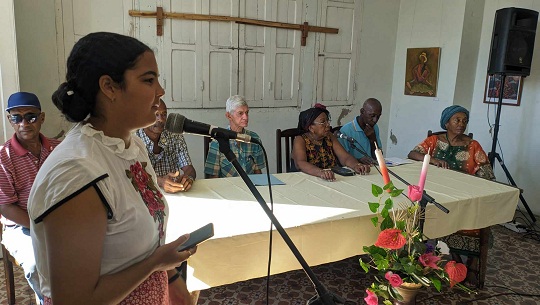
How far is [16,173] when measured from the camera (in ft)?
6.15

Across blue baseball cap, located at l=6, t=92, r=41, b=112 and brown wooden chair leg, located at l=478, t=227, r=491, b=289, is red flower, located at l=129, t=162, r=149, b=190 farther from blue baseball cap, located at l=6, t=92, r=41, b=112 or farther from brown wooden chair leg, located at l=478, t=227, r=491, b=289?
brown wooden chair leg, located at l=478, t=227, r=491, b=289

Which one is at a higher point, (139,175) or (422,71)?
(422,71)

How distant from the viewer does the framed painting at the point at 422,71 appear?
4449 mm

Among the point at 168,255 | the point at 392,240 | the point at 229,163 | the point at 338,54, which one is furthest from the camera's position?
the point at 338,54

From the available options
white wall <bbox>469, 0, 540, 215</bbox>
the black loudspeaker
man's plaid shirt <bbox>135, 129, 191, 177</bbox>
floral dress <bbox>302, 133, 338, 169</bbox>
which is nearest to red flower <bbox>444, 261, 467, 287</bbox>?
floral dress <bbox>302, 133, 338, 169</bbox>

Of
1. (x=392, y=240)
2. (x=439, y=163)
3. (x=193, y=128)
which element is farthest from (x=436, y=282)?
(x=439, y=163)

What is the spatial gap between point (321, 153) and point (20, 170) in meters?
1.85

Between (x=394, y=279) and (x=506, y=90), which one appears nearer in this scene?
(x=394, y=279)

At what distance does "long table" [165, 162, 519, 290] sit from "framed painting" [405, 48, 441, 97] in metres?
2.35

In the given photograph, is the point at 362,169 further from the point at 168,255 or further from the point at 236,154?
the point at 168,255

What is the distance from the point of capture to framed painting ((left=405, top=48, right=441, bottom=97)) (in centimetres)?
445

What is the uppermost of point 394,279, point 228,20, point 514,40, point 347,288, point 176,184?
point 228,20

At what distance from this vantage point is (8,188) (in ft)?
6.03

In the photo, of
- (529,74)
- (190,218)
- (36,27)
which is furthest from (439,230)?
(36,27)
